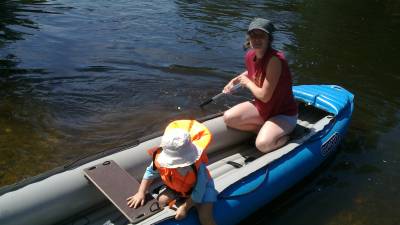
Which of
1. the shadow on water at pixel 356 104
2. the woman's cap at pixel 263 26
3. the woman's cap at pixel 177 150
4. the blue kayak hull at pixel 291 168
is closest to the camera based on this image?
the woman's cap at pixel 177 150

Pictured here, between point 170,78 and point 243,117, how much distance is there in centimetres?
329

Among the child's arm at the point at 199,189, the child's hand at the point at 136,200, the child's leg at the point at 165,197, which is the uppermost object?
the child's arm at the point at 199,189

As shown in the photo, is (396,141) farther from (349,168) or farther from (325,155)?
(325,155)

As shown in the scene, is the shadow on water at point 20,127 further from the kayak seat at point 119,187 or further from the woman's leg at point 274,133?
the woman's leg at point 274,133

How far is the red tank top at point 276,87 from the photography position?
460 cm

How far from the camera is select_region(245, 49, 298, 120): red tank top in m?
4.60

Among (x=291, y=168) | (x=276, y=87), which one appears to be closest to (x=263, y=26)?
(x=276, y=87)

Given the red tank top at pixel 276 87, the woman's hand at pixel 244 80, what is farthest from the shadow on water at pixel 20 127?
the red tank top at pixel 276 87

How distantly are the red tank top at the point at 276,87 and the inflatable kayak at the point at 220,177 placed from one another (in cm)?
38

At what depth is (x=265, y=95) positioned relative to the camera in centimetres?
464

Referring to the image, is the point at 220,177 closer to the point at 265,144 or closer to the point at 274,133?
the point at 265,144

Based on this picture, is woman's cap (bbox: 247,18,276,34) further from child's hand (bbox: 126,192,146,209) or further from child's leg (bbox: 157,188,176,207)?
child's hand (bbox: 126,192,146,209)

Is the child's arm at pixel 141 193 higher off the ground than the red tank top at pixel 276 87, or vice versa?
the red tank top at pixel 276 87

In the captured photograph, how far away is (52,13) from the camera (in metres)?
11.4
